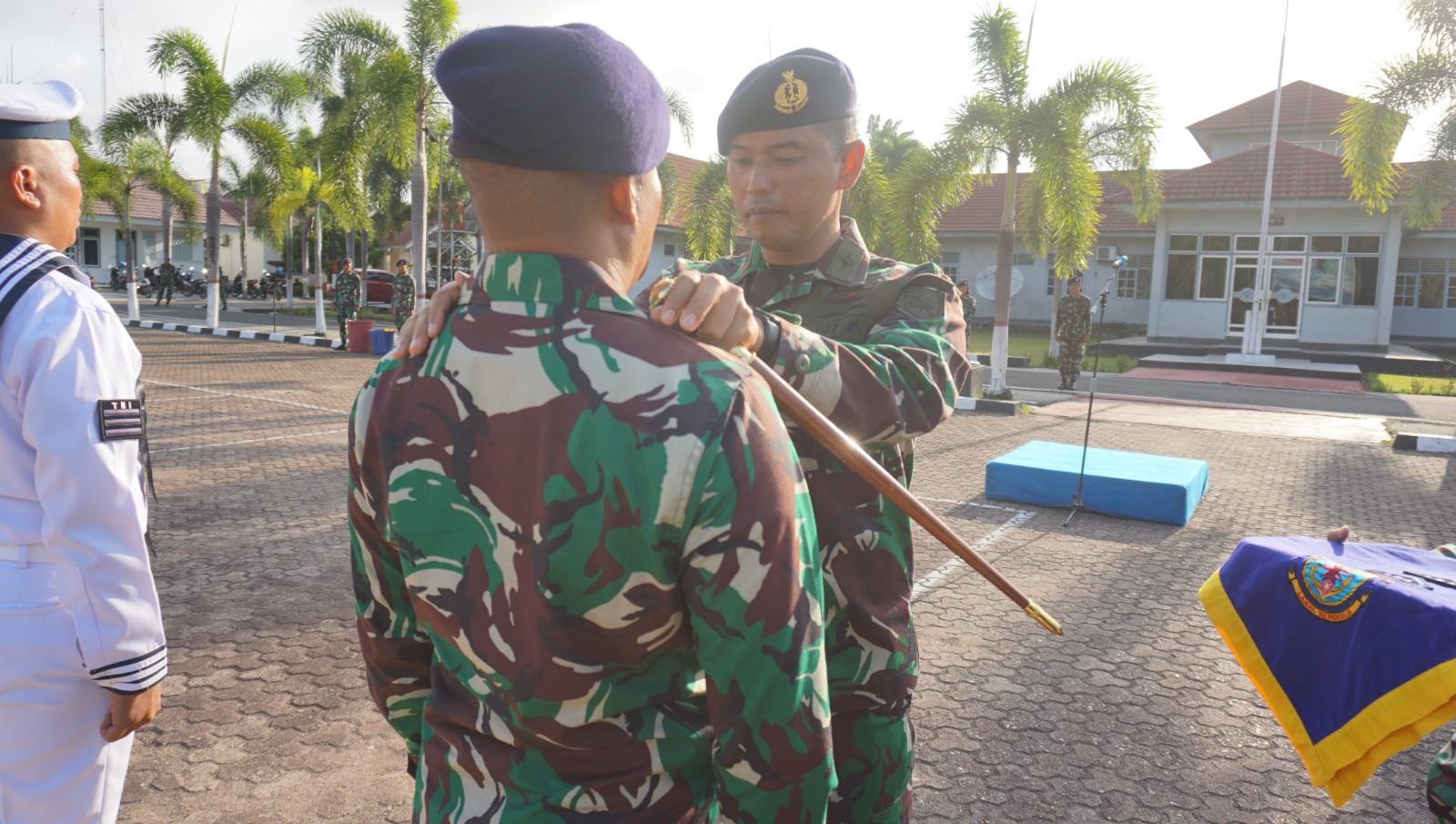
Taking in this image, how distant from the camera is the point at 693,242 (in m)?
19.9

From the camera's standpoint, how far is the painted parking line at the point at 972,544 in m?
5.32

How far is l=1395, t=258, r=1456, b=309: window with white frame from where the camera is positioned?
88.3 feet

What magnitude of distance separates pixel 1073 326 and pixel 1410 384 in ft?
27.5

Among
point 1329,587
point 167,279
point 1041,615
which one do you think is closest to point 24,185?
point 1041,615

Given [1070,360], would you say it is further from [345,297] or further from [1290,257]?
[345,297]

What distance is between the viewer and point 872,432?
173cm

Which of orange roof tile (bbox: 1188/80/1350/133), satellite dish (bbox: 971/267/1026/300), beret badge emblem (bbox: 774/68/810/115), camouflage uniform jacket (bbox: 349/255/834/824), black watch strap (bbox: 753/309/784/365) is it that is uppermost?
orange roof tile (bbox: 1188/80/1350/133)

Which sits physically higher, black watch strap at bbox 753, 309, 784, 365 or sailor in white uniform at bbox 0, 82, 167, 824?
black watch strap at bbox 753, 309, 784, 365

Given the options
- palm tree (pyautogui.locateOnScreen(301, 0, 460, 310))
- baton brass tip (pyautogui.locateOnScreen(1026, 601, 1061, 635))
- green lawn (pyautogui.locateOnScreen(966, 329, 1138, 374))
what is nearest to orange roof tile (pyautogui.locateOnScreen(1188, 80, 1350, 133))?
green lawn (pyautogui.locateOnScreen(966, 329, 1138, 374))

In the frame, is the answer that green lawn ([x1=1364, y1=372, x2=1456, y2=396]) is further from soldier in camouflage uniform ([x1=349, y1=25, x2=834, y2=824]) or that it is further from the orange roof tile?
soldier in camouflage uniform ([x1=349, y1=25, x2=834, y2=824])

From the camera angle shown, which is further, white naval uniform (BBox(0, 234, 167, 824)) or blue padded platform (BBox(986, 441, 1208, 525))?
blue padded platform (BBox(986, 441, 1208, 525))

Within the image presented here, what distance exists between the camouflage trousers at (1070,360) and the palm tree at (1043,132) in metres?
1.51

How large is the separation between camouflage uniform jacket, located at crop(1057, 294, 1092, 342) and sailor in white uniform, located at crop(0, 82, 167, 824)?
1554 cm

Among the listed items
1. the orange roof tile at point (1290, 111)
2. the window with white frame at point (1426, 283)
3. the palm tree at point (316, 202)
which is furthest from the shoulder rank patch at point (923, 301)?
the orange roof tile at point (1290, 111)
